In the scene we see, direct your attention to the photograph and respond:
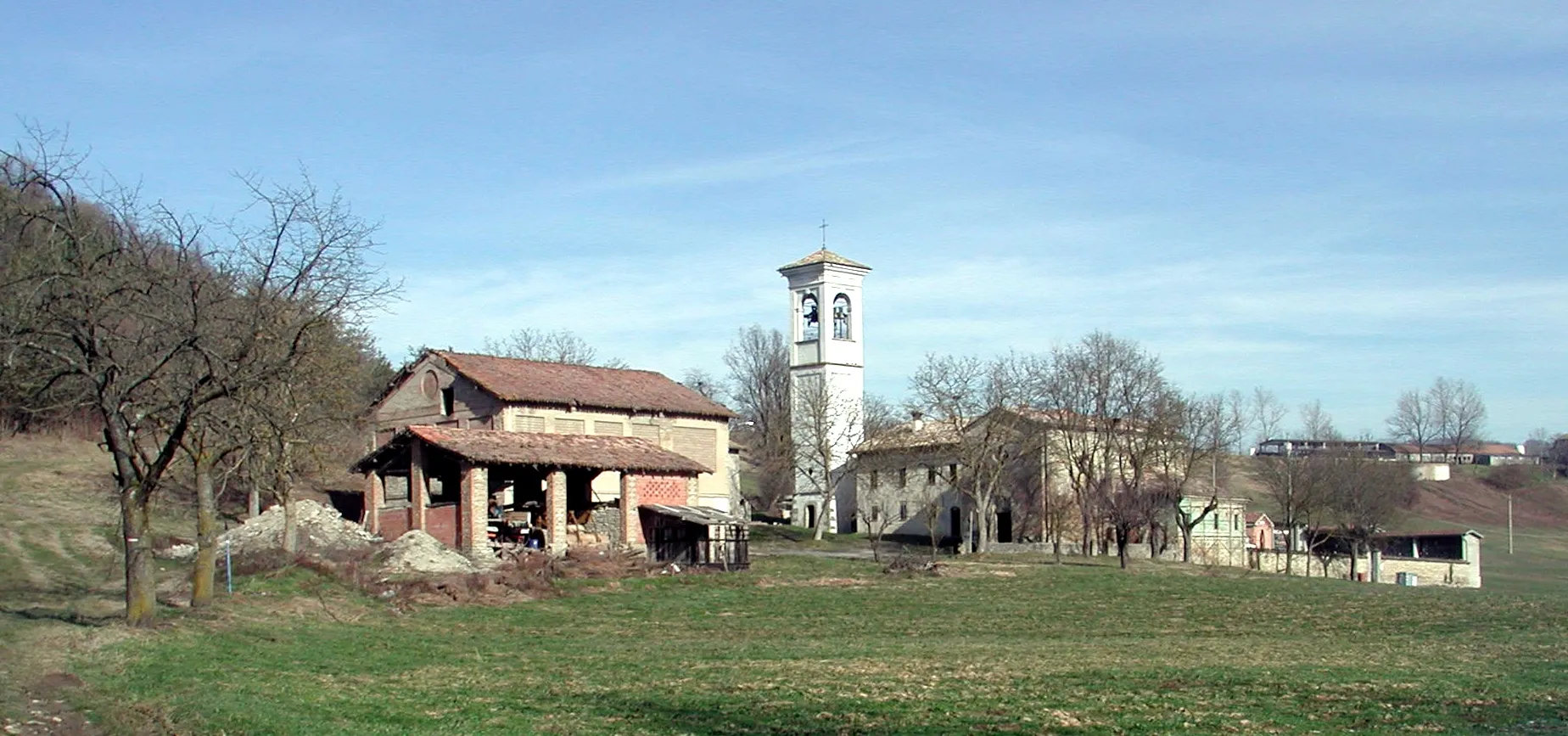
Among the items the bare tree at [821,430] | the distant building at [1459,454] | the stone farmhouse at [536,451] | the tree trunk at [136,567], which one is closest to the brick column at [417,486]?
the stone farmhouse at [536,451]

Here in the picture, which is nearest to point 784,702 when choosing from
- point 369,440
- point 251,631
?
point 251,631

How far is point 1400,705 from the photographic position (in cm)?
1695

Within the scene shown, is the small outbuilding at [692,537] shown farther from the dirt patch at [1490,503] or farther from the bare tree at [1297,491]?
the dirt patch at [1490,503]

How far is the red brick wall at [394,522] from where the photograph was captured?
1837 inches

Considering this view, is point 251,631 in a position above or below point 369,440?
below

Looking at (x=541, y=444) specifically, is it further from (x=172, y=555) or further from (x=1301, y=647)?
(x=1301, y=647)

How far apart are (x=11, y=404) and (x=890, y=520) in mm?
54821

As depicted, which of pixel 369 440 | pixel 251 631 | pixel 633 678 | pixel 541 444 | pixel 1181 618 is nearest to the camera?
pixel 633 678

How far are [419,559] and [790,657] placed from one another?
18.6m

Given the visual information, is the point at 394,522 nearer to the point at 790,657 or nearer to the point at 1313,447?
the point at 790,657

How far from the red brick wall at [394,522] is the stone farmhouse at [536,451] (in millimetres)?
40

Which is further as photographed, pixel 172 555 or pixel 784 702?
pixel 172 555

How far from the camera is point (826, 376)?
78188 millimetres

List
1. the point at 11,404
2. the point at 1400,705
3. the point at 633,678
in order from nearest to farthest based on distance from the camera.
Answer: the point at 1400,705
the point at 633,678
the point at 11,404
